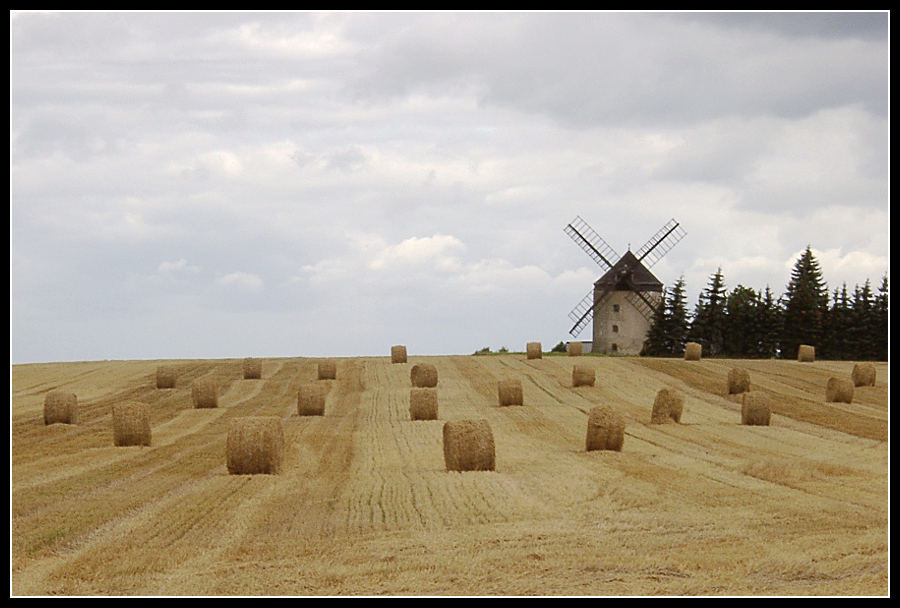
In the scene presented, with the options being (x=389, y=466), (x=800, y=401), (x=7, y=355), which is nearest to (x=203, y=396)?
(x=389, y=466)

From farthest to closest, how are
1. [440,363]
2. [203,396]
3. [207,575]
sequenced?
[440,363] < [203,396] < [207,575]

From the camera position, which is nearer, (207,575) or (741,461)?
(207,575)

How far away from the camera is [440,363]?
44125 millimetres

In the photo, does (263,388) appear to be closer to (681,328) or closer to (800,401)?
(800,401)

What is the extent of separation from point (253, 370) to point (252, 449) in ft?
75.8

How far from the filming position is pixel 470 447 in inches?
687

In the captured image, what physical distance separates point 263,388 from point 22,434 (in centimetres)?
1244

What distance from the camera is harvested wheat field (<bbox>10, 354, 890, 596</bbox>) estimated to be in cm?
987

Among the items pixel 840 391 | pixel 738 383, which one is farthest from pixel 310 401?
pixel 840 391

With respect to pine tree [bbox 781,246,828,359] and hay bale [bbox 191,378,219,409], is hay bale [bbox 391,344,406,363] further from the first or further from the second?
pine tree [bbox 781,246,828,359]

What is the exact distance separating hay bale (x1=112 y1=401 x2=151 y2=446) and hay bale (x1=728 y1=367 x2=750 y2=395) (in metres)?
20.1

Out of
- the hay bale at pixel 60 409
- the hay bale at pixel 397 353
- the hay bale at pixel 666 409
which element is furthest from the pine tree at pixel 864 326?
the hay bale at pixel 60 409

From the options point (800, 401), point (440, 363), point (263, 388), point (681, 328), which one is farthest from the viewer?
point (681, 328)
